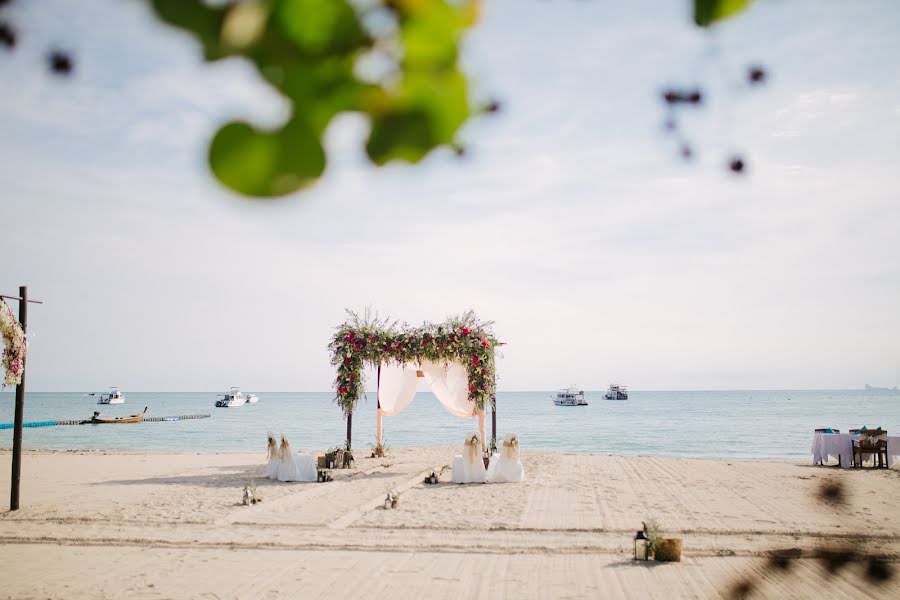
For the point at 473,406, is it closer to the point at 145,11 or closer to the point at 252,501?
the point at 252,501

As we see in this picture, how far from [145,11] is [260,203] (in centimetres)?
17

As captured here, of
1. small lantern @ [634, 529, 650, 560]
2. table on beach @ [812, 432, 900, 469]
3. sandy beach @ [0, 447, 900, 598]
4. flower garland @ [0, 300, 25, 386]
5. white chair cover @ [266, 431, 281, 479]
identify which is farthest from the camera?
table on beach @ [812, 432, 900, 469]

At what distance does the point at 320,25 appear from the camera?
1.58ft

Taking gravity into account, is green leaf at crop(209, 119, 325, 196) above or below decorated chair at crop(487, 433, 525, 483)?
above

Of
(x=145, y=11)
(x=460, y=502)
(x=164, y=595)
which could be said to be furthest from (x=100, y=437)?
(x=145, y=11)

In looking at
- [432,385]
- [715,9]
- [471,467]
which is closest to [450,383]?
[432,385]

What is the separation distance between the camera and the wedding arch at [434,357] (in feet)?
51.5

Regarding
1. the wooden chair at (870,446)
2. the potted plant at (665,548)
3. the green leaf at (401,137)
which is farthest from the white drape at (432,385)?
the green leaf at (401,137)

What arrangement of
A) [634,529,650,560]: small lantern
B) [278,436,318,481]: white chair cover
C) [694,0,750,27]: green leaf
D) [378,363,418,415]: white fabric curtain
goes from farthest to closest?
[378,363,418,415]: white fabric curtain
[278,436,318,481]: white chair cover
[634,529,650,560]: small lantern
[694,0,750,27]: green leaf

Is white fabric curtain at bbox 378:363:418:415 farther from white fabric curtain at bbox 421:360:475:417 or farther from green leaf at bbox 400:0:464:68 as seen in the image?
green leaf at bbox 400:0:464:68

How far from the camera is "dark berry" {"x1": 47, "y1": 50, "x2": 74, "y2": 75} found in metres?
1.16

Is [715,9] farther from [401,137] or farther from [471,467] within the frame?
[471,467]

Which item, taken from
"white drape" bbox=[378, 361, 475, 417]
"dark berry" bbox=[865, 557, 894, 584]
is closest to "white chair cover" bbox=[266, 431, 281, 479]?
"white drape" bbox=[378, 361, 475, 417]

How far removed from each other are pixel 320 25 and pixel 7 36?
866mm
